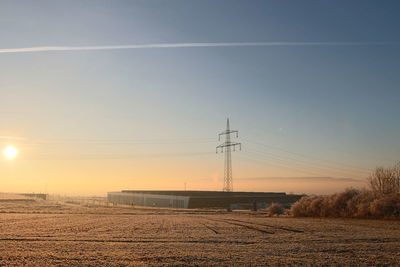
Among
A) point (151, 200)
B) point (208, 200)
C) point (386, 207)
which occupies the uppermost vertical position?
point (386, 207)

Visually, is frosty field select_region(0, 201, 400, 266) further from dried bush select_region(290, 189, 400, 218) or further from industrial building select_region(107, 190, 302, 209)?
industrial building select_region(107, 190, 302, 209)

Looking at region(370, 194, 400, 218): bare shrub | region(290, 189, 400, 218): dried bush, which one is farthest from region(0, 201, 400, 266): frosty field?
region(290, 189, 400, 218): dried bush

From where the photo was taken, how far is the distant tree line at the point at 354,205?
35281mm

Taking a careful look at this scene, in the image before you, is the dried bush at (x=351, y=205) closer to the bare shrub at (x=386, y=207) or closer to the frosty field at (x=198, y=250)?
the bare shrub at (x=386, y=207)

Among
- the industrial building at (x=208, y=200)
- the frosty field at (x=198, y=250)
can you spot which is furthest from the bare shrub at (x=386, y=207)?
the industrial building at (x=208, y=200)

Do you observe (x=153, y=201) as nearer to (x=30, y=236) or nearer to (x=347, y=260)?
(x=30, y=236)

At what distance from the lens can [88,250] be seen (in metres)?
15.2

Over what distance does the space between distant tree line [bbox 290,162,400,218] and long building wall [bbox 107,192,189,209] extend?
2255 inches

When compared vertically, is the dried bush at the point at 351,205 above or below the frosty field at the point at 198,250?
above

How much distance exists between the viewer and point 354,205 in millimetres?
39562

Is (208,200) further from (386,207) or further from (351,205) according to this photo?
(386,207)

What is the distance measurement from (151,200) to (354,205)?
8989 cm

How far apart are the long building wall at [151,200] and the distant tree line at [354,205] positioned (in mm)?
57279

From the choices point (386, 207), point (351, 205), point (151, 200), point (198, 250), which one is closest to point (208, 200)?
point (151, 200)
